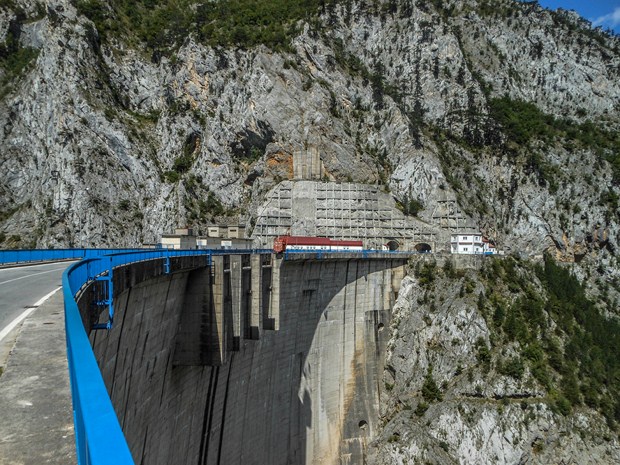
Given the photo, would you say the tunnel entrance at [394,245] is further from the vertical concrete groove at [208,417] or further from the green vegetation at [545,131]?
the vertical concrete groove at [208,417]

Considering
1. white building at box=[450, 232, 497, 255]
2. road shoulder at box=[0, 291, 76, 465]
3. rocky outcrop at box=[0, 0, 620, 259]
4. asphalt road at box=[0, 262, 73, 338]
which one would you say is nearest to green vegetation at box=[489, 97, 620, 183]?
rocky outcrop at box=[0, 0, 620, 259]

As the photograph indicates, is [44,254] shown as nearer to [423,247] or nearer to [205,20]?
[423,247]

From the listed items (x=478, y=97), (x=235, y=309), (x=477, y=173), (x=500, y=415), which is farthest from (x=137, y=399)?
(x=478, y=97)

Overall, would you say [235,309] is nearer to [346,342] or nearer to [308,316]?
[308,316]

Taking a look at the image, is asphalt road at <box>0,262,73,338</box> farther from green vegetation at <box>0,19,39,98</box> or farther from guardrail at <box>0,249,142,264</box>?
green vegetation at <box>0,19,39,98</box>

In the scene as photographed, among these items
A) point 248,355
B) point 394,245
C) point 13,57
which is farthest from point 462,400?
point 13,57

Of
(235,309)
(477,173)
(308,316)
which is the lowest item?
(308,316)

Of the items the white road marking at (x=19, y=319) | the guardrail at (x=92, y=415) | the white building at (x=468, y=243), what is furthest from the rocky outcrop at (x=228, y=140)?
the guardrail at (x=92, y=415)
